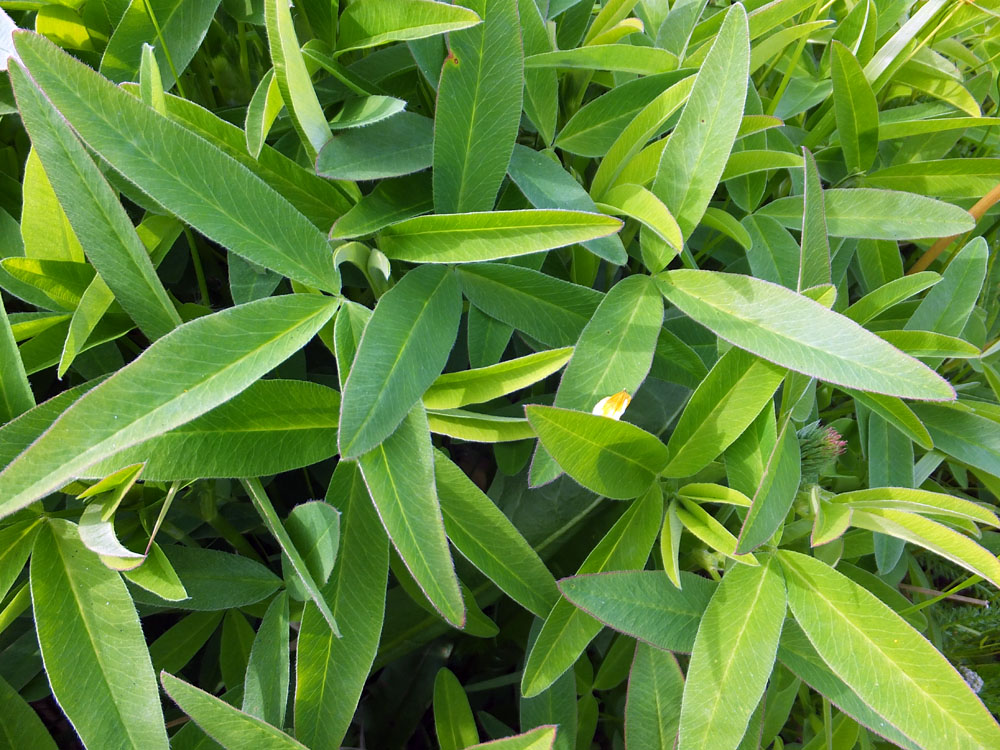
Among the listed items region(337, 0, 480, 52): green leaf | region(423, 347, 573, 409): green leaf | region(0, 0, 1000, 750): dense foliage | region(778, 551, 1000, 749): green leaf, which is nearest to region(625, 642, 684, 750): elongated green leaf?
region(0, 0, 1000, 750): dense foliage

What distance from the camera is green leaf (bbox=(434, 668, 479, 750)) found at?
0.59 m

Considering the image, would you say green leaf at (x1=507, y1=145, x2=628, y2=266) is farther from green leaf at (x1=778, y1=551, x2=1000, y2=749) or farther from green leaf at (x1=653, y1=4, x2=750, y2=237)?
green leaf at (x1=778, y1=551, x2=1000, y2=749)

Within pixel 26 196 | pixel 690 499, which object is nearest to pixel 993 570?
pixel 690 499

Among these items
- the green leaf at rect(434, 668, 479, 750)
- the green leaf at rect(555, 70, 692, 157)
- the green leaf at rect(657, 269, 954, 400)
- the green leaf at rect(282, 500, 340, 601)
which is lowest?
the green leaf at rect(434, 668, 479, 750)

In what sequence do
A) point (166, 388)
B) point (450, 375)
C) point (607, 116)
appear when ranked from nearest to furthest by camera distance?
point (166, 388), point (450, 375), point (607, 116)

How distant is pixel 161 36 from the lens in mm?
513

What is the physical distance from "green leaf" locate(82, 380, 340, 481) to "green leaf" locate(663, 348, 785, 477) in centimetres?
24

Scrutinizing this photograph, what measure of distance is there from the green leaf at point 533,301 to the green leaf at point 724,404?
97 millimetres

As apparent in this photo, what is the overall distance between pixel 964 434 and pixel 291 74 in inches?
23.8

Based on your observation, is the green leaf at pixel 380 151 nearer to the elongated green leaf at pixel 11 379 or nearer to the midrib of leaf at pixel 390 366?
the midrib of leaf at pixel 390 366

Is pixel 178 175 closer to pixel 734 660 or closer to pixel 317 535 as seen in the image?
pixel 317 535

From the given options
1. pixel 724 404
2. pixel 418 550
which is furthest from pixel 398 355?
pixel 724 404

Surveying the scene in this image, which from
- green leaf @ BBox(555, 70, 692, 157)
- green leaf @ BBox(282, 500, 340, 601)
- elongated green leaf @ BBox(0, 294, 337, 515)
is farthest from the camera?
green leaf @ BBox(555, 70, 692, 157)

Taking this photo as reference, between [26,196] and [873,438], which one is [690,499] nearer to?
[873,438]
